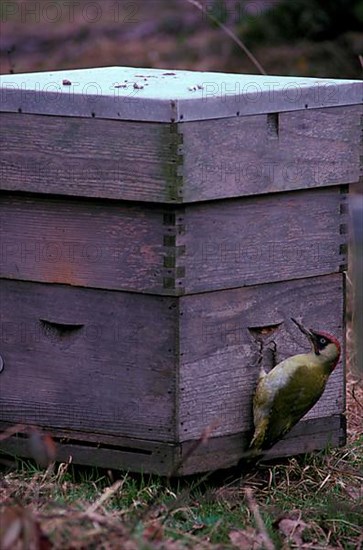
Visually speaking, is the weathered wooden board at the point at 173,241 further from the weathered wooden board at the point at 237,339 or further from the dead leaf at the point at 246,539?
the dead leaf at the point at 246,539

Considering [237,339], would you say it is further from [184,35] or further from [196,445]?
[184,35]

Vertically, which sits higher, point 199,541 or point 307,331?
point 307,331

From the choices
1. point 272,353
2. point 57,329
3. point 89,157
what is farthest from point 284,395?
point 89,157

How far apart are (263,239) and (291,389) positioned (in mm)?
495

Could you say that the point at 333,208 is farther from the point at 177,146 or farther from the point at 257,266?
the point at 177,146

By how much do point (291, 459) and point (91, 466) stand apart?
0.73m

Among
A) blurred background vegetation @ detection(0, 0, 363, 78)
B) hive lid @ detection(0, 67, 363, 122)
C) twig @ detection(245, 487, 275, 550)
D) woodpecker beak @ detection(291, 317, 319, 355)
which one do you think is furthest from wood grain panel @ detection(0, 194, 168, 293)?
blurred background vegetation @ detection(0, 0, 363, 78)

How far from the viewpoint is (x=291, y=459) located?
408 centimetres

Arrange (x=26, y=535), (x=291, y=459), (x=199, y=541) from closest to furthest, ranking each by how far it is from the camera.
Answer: (x=26, y=535)
(x=199, y=541)
(x=291, y=459)

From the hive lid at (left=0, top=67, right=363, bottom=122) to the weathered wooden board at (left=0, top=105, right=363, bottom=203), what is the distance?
1.2 inches

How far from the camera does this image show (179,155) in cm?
345

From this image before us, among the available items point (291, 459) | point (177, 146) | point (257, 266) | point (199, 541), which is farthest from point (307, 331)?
point (199, 541)

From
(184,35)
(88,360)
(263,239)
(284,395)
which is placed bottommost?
(284,395)

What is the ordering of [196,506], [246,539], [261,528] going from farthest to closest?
[196,506] < [246,539] < [261,528]
